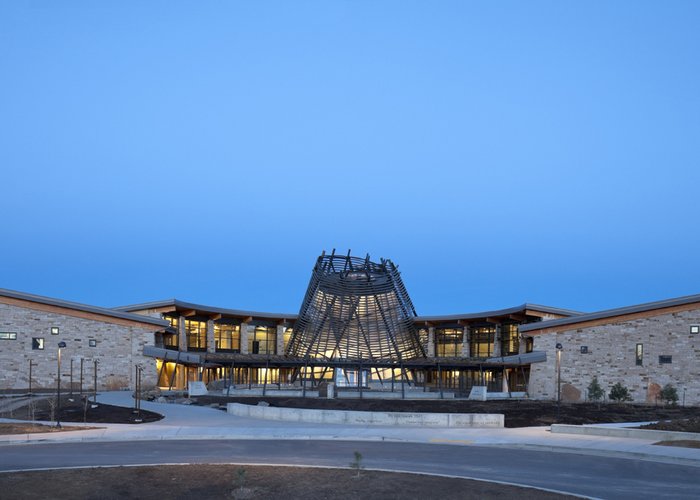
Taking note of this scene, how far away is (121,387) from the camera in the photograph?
54.8 metres

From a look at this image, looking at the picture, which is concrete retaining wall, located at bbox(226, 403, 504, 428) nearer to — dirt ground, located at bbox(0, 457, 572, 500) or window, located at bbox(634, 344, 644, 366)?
dirt ground, located at bbox(0, 457, 572, 500)

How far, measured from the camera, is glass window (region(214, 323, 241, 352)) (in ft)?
254

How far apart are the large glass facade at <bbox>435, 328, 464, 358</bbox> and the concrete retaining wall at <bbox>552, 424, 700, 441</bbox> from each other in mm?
51572

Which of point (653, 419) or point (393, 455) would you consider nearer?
point (393, 455)

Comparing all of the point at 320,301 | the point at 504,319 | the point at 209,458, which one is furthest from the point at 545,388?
the point at 209,458

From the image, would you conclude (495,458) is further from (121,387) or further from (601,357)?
(121,387)

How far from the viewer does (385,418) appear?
31.2 m

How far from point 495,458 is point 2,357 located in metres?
43.7

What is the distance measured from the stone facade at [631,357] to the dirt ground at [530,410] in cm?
734

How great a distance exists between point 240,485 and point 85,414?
18.2 meters

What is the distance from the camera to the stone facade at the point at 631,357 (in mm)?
47875

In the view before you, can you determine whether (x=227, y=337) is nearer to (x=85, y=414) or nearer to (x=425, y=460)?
(x=85, y=414)

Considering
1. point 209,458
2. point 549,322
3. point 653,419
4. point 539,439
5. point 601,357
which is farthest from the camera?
point 549,322

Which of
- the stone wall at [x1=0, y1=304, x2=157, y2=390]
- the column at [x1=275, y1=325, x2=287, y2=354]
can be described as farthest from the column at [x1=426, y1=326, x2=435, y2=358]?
the stone wall at [x1=0, y1=304, x2=157, y2=390]
